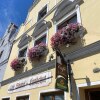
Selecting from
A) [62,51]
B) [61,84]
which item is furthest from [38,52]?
[61,84]

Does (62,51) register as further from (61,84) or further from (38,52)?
(61,84)

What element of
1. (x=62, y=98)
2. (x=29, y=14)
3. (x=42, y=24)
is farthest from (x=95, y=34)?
(x=29, y=14)

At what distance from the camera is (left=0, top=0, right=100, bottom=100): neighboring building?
6297 mm

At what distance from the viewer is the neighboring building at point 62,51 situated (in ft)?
20.7

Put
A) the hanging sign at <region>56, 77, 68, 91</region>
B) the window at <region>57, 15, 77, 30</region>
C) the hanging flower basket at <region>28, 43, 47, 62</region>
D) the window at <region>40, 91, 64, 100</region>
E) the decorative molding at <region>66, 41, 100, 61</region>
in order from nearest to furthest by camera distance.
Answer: the hanging sign at <region>56, 77, 68, 91</region>, the decorative molding at <region>66, 41, 100, 61</region>, the window at <region>40, 91, 64, 100</region>, the window at <region>57, 15, 77, 30</region>, the hanging flower basket at <region>28, 43, 47, 62</region>

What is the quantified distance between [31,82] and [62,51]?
8.56 ft

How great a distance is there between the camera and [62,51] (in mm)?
7992

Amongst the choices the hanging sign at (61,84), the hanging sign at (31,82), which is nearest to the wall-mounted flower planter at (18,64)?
the hanging sign at (31,82)

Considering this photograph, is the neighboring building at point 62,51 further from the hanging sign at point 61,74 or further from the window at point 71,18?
the hanging sign at point 61,74

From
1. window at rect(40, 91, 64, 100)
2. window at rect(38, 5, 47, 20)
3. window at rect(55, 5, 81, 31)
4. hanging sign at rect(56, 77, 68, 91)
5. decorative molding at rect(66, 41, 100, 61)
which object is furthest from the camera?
window at rect(38, 5, 47, 20)

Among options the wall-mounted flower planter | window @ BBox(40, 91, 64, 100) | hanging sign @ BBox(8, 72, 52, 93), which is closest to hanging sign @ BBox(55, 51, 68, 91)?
window @ BBox(40, 91, 64, 100)

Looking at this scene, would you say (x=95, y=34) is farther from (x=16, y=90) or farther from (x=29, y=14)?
(x=29, y=14)

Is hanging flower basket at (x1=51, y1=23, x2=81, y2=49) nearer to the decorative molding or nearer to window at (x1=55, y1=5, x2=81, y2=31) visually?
window at (x1=55, y1=5, x2=81, y2=31)

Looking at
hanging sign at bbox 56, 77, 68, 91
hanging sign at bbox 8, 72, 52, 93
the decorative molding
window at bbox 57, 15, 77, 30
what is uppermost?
window at bbox 57, 15, 77, 30
